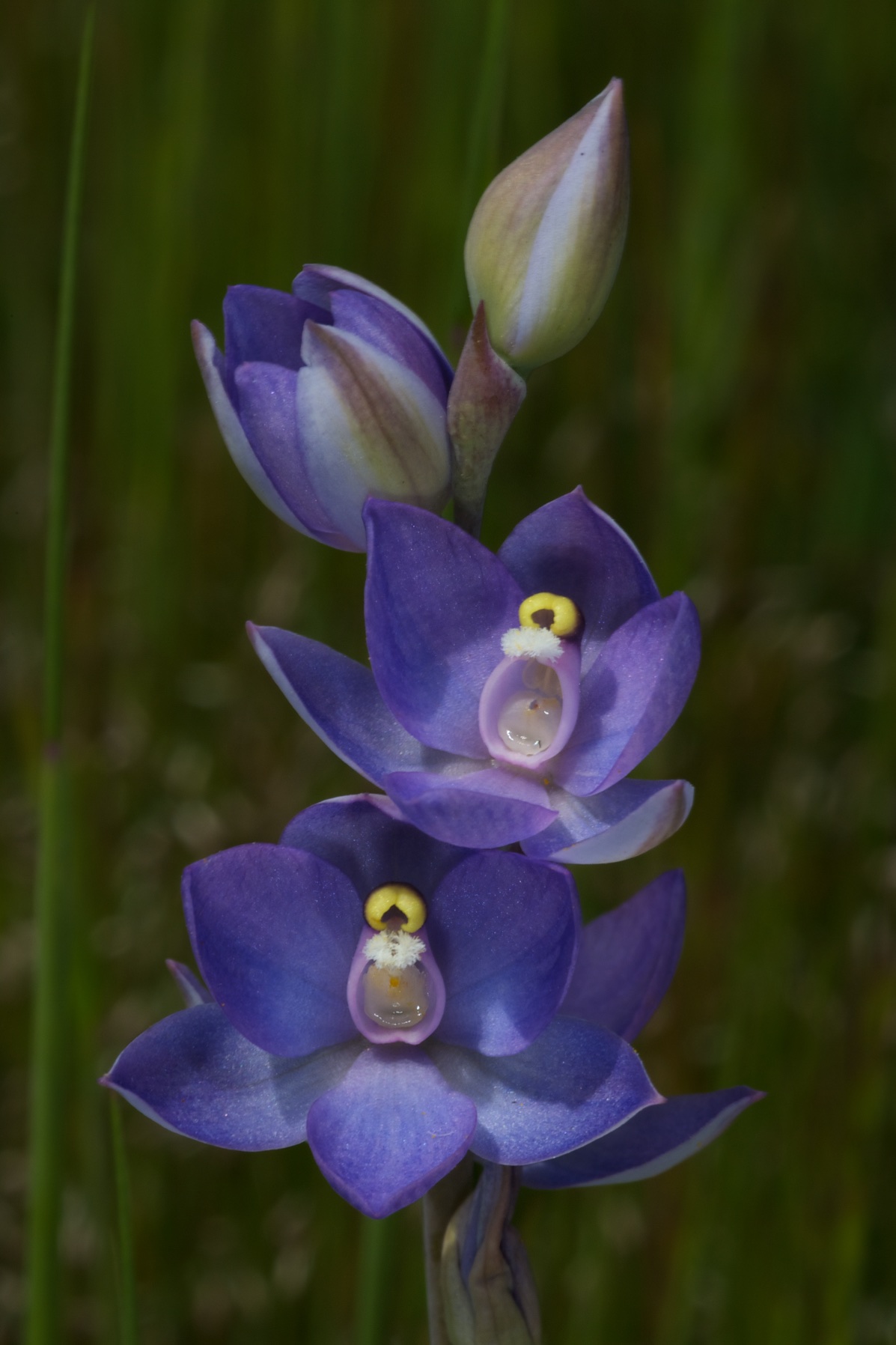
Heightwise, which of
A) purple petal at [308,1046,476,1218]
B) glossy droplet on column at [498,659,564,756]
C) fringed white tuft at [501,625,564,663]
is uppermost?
fringed white tuft at [501,625,564,663]

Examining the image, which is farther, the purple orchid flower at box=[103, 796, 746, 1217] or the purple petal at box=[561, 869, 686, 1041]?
the purple petal at box=[561, 869, 686, 1041]

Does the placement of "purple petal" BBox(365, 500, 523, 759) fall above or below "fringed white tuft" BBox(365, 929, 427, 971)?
above

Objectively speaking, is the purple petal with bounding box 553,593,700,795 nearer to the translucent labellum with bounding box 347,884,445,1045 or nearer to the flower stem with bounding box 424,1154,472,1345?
the translucent labellum with bounding box 347,884,445,1045

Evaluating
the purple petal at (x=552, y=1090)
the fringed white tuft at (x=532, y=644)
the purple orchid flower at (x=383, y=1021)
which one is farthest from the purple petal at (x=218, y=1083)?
the fringed white tuft at (x=532, y=644)

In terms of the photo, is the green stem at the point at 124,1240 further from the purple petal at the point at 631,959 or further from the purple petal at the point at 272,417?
the purple petal at the point at 272,417

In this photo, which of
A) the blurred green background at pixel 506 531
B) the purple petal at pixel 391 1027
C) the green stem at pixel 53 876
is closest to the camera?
the purple petal at pixel 391 1027

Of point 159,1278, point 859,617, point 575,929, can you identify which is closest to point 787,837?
point 859,617

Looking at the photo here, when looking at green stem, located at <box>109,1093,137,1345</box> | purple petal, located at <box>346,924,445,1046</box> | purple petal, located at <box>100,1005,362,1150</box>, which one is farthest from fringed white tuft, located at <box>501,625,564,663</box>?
green stem, located at <box>109,1093,137,1345</box>

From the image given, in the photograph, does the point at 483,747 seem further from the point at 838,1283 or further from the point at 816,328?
the point at 816,328
